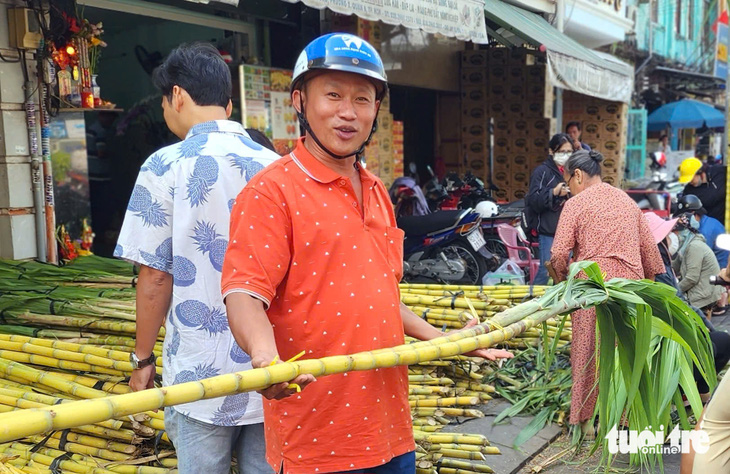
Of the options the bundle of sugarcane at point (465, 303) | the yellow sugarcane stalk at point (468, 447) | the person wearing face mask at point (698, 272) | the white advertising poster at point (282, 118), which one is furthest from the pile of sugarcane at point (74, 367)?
the person wearing face mask at point (698, 272)

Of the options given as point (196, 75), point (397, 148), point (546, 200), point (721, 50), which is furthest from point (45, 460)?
point (721, 50)

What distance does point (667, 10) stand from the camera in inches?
895

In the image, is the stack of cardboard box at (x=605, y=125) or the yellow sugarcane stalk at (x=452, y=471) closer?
the yellow sugarcane stalk at (x=452, y=471)

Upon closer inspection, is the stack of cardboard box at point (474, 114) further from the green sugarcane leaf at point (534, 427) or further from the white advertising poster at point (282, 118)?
the green sugarcane leaf at point (534, 427)

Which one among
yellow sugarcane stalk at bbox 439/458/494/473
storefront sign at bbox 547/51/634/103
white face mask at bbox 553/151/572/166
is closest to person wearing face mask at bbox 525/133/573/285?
white face mask at bbox 553/151/572/166

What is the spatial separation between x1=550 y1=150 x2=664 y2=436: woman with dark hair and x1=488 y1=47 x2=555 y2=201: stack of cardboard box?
8.26 m

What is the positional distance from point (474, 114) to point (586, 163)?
851 centimetres

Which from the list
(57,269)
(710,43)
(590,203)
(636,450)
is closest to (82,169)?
(57,269)

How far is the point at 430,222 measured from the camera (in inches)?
316

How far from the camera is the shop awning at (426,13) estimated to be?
5648 mm

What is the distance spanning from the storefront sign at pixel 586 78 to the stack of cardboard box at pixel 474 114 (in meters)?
2.31

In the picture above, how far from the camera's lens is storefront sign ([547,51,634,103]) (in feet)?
28.9

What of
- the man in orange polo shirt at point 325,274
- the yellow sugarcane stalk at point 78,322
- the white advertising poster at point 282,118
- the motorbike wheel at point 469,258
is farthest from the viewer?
the motorbike wheel at point 469,258

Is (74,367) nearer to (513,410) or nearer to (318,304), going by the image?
(318,304)
